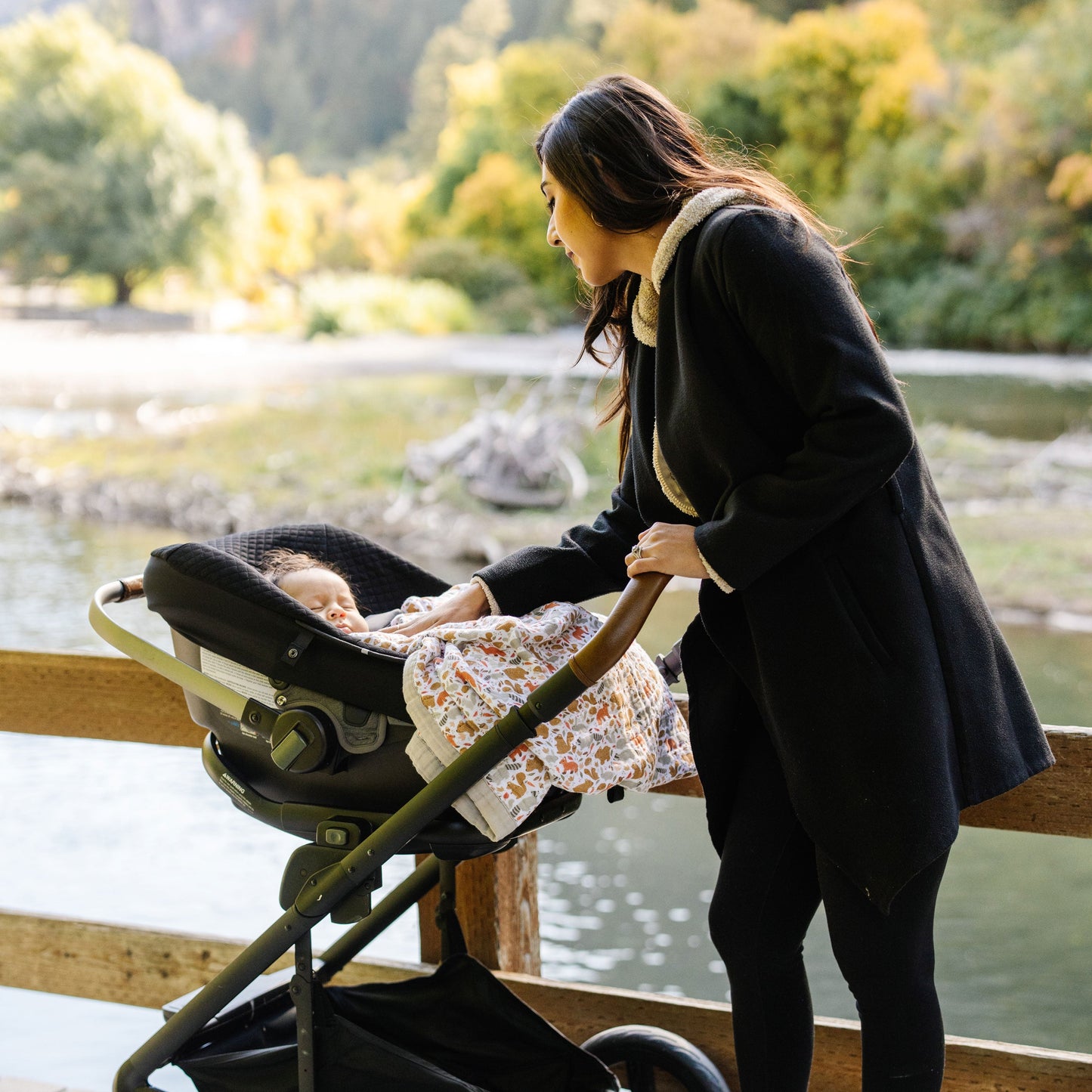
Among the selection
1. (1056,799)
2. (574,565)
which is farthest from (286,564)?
Answer: (1056,799)

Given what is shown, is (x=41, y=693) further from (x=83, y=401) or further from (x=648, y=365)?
(x=83, y=401)

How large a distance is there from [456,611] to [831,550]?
42 centimetres

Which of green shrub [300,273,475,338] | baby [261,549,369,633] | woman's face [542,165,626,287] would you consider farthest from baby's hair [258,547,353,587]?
green shrub [300,273,475,338]

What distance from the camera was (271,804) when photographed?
4.12 feet

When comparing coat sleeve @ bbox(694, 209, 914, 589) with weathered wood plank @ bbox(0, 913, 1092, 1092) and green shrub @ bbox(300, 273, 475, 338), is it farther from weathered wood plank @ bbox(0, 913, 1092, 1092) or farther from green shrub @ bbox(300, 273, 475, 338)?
green shrub @ bbox(300, 273, 475, 338)

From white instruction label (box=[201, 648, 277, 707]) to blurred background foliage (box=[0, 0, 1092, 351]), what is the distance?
606 centimetres

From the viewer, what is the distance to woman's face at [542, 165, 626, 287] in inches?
47.6

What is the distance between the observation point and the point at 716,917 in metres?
1.22

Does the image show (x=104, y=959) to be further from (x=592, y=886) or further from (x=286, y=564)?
(x=592, y=886)

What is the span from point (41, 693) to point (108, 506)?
766cm

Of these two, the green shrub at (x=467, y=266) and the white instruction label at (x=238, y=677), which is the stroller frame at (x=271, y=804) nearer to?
the white instruction label at (x=238, y=677)

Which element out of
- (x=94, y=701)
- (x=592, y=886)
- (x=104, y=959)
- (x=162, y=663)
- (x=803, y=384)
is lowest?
(x=592, y=886)

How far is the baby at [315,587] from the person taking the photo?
141cm

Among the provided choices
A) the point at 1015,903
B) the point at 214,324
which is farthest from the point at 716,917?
the point at 214,324
